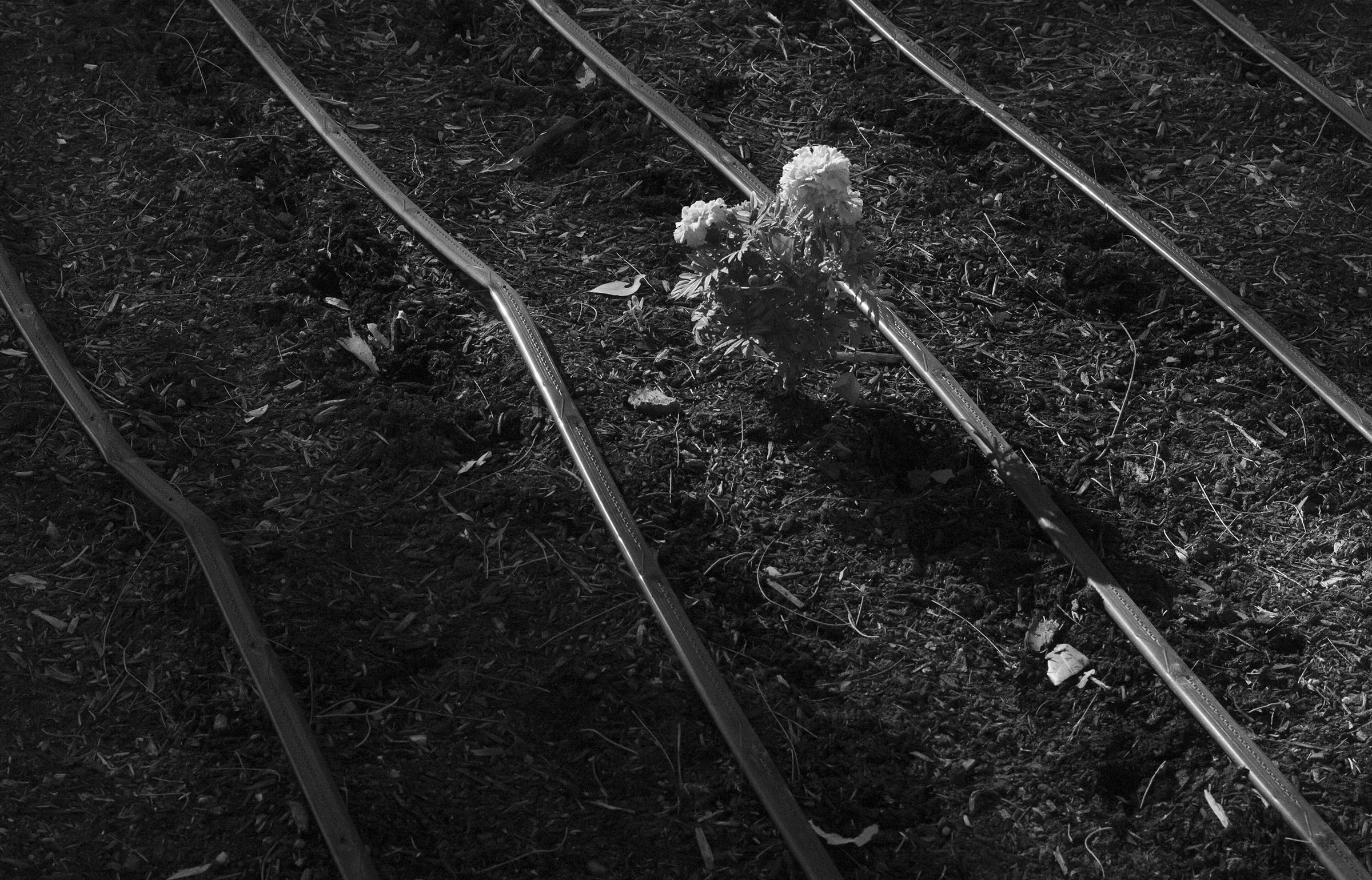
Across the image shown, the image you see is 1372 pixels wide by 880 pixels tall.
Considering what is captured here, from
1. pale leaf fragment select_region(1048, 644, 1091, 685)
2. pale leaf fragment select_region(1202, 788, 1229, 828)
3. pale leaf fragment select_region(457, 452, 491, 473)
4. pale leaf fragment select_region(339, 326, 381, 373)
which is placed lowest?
pale leaf fragment select_region(1202, 788, 1229, 828)

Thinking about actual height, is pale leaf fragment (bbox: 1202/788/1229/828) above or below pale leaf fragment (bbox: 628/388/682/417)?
below

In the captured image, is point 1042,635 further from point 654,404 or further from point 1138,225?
point 1138,225

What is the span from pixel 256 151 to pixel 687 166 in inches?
72.4

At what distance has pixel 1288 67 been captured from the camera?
5.24 meters

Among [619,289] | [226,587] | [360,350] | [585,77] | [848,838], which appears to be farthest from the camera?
[585,77]

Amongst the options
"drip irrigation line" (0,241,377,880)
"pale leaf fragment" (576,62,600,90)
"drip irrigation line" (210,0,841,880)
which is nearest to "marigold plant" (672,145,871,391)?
"drip irrigation line" (210,0,841,880)

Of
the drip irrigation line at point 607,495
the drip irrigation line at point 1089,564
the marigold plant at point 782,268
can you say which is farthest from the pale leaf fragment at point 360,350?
the drip irrigation line at point 1089,564

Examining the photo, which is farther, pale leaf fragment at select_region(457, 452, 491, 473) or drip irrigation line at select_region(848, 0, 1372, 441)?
drip irrigation line at select_region(848, 0, 1372, 441)

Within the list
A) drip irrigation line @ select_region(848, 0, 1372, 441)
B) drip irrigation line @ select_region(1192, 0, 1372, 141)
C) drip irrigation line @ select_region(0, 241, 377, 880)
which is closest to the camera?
drip irrigation line @ select_region(0, 241, 377, 880)

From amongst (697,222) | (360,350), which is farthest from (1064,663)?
(360,350)

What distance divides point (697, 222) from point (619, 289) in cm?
87

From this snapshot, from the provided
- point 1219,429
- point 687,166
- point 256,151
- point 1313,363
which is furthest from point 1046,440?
point 256,151

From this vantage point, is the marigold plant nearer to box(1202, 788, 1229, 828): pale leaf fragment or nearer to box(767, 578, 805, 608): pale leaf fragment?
box(767, 578, 805, 608): pale leaf fragment

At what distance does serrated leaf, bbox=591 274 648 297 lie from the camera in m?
4.32
